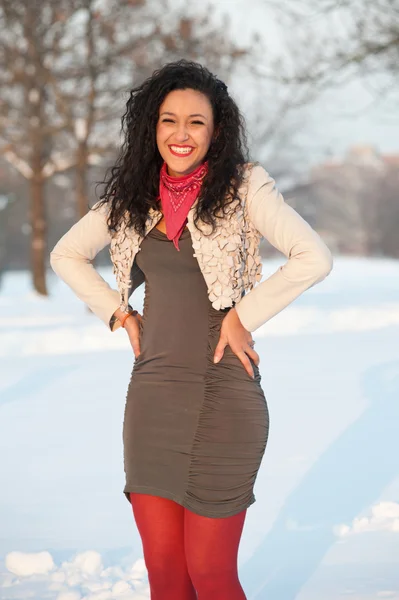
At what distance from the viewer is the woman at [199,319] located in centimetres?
290

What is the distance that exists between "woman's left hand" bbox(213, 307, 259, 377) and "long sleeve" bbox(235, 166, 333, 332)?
0.02 metres

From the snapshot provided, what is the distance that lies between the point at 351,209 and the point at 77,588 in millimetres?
88441

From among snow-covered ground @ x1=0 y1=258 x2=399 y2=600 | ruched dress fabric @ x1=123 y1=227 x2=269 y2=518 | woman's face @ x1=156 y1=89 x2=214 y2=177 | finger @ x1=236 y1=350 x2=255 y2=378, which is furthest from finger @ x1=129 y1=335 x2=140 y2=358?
snow-covered ground @ x1=0 y1=258 x2=399 y2=600

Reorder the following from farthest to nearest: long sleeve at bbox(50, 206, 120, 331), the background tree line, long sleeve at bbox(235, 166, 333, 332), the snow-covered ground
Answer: the background tree line
the snow-covered ground
long sleeve at bbox(50, 206, 120, 331)
long sleeve at bbox(235, 166, 333, 332)

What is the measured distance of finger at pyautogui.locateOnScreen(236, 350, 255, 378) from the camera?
2916 mm

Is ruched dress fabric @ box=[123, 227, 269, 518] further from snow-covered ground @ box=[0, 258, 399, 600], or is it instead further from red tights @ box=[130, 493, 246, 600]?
snow-covered ground @ box=[0, 258, 399, 600]

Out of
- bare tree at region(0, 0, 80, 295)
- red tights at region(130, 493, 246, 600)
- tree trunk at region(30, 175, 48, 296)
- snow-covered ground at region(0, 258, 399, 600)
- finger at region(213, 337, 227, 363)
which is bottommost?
snow-covered ground at region(0, 258, 399, 600)

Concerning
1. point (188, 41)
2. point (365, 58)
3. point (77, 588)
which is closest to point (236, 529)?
point (77, 588)

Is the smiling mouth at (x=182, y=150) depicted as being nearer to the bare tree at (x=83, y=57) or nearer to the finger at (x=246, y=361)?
the finger at (x=246, y=361)

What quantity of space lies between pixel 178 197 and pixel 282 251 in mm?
359

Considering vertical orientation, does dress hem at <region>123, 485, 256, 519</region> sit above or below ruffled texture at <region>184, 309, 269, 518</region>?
below

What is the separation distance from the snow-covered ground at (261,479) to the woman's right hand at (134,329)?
1462mm

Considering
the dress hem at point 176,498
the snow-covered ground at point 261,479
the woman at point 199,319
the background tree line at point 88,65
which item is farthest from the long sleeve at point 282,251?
the background tree line at point 88,65

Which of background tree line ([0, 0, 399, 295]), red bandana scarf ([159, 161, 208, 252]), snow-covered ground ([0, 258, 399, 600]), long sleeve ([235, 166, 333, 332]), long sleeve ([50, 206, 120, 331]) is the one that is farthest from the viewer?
background tree line ([0, 0, 399, 295])
